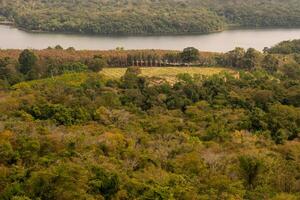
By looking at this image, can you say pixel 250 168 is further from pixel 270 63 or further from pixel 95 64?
pixel 270 63

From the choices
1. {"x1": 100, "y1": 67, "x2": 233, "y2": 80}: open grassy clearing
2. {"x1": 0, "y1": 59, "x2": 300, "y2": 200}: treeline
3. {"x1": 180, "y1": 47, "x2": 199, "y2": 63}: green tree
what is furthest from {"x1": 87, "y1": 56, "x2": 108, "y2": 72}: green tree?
{"x1": 180, "y1": 47, "x2": 199, "y2": 63}: green tree

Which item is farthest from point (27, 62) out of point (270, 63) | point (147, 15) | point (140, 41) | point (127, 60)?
point (147, 15)

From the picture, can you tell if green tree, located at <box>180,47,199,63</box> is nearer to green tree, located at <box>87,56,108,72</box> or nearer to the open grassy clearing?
the open grassy clearing

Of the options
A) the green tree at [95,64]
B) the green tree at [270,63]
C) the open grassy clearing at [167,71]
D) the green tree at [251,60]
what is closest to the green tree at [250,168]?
→ the open grassy clearing at [167,71]

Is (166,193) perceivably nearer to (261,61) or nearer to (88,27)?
(261,61)

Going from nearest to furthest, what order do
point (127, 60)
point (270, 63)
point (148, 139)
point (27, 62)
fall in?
point (148, 139)
point (27, 62)
point (270, 63)
point (127, 60)

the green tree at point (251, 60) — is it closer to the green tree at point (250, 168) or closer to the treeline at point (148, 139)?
the treeline at point (148, 139)

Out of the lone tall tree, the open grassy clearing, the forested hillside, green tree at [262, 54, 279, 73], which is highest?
the forested hillside
